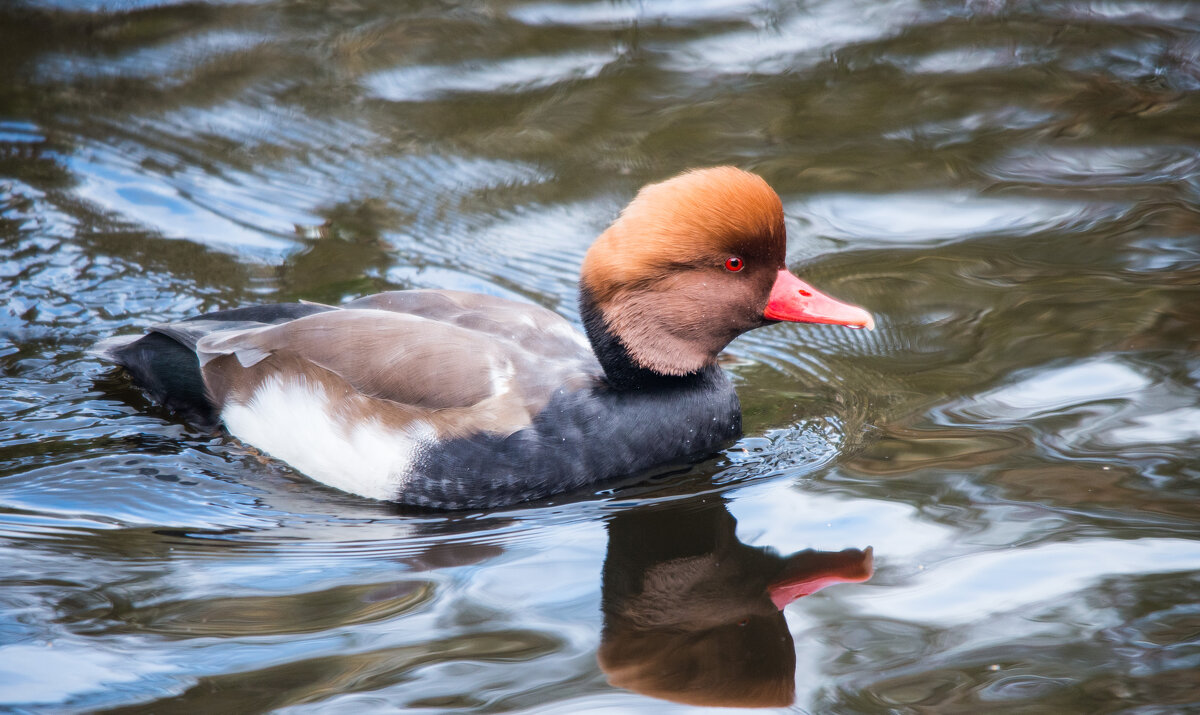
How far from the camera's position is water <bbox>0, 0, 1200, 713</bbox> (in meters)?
3.55

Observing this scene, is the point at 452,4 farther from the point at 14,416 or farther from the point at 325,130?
the point at 14,416

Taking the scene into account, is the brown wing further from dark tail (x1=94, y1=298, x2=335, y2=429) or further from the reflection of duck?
the reflection of duck

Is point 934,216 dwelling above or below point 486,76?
below

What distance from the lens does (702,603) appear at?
Answer: 3.83 meters

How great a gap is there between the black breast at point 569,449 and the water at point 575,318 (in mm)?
103

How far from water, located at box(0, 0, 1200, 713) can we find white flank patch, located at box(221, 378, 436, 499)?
0.12 m

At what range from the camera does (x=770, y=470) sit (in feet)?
15.6

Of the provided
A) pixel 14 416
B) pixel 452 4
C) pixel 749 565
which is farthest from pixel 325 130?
pixel 749 565

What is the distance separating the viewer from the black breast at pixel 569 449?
180 inches

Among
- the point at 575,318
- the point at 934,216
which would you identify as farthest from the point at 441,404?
the point at 934,216

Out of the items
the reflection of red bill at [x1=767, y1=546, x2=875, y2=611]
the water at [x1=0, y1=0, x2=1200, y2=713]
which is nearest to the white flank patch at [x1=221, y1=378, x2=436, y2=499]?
the water at [x1=0, y1=0, x2=1200, y2=713]

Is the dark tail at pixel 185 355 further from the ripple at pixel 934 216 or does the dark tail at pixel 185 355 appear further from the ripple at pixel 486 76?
the ripple at pixel 486 76

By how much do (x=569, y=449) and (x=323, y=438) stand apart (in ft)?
3.50

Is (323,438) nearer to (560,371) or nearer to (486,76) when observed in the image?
(560,371)
